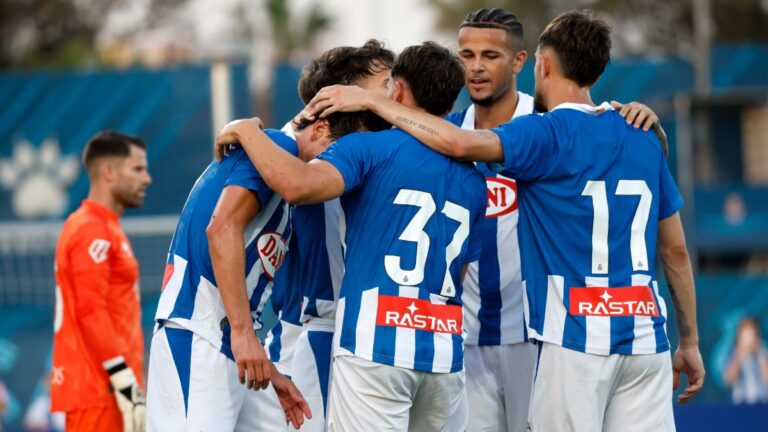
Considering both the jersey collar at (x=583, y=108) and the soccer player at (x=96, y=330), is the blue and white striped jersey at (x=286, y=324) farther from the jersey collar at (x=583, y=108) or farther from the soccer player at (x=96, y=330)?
the soccer player at (x=96, y=330)

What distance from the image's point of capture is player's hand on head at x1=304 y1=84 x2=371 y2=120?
15.2 ft

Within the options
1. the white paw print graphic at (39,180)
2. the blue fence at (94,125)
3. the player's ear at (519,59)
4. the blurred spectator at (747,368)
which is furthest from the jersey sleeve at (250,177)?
the white paw print graphic at (39,180)

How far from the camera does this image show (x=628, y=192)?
16.0 ft

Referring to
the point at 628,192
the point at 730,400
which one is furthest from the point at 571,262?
the point at 730,400

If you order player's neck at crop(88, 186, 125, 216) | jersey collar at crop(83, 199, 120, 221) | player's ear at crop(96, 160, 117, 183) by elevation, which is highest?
player's ear at crop(96, 160, 117, 183)

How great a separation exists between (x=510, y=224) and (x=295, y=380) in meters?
1.39

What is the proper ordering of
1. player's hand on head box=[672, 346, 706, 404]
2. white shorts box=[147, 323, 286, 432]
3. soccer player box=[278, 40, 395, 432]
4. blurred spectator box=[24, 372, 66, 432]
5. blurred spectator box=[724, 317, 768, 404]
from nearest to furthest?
white shorts box=[147, 323, 286, 432]
soccer player box=[278, 40, 395, 432]
player's hand on head box=[672, 346, 706, 404]
blurred spectator box=[24, 372, 66, 432]
blurred spectator box=[724, 317, 768, 404]

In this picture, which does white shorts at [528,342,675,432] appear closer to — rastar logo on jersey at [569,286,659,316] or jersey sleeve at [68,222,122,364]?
rastar logo on jersey at [569,286,659,316]

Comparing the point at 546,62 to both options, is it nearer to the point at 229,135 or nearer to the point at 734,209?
the point at 229,135

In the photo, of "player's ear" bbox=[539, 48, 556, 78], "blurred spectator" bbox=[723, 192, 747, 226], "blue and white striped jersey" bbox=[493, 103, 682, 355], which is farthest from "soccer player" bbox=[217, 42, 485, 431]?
"blurred spectator" bbox=[723, 192, 747, 226]

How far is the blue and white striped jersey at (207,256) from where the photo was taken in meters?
4.75

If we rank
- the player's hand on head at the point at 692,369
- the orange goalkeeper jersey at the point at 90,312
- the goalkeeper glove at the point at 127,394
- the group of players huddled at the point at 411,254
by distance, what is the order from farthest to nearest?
1. the orange goalkeeper jersey at the point at 90,312
2. the goalkeeper glove at the point at 127,394
3. the player's hand on head at the point at 692,369
4. the group of players huddled at the point at 411,254

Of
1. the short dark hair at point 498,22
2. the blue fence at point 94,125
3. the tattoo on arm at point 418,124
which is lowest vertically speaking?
the tattoo on arm at point 418,124

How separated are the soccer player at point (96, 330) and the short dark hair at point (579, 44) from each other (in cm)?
333
